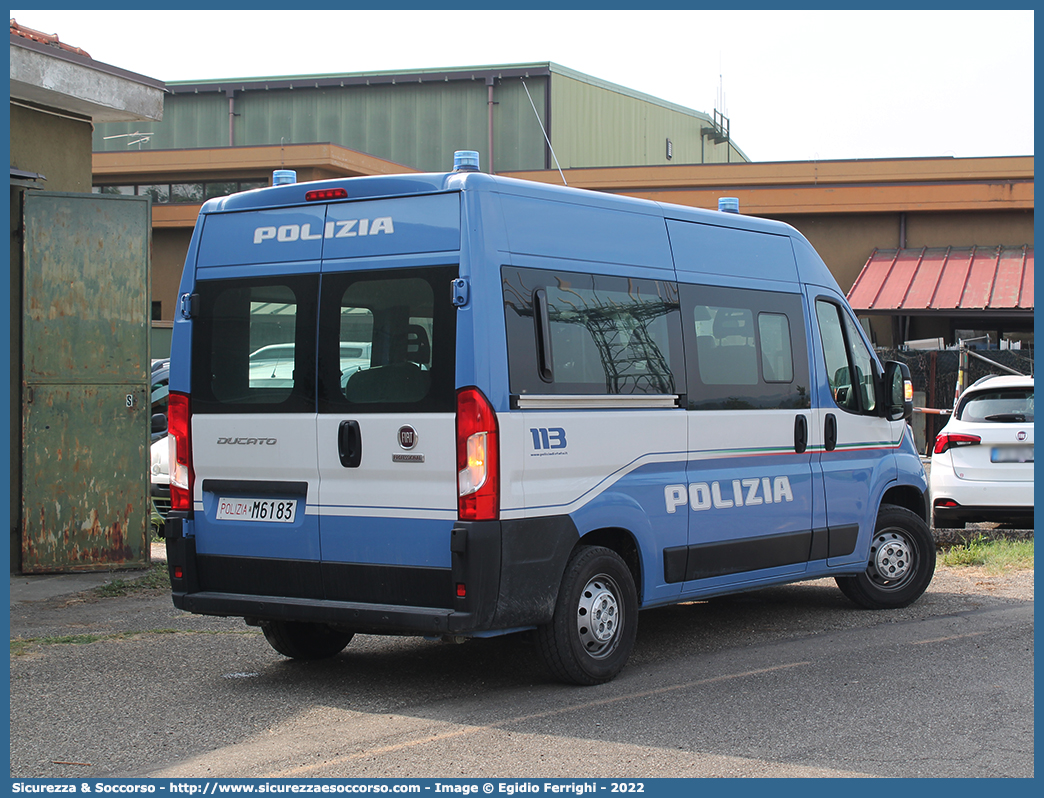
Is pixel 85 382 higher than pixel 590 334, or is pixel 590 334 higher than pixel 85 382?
pixel 590 334

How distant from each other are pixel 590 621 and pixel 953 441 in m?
6.31

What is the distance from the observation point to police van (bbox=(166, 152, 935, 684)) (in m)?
5.95

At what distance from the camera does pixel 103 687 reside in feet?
21.3

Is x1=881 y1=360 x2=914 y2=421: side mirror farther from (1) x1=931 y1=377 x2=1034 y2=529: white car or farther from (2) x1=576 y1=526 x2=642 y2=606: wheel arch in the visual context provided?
(1) x1=931 y1=377 x2=1034 y2=529: white car

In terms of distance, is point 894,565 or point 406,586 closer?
point 406,586

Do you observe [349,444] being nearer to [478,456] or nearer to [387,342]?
[387,342]

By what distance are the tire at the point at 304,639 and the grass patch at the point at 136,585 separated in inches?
98.4

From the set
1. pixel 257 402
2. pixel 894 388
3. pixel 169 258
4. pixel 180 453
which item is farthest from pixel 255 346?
pixel 169 258

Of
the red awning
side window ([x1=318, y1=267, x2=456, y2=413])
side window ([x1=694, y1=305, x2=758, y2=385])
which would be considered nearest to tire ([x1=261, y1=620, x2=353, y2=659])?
side window ([x1=318, y1=267, x2=456, y2=413])

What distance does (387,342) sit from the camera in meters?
6.16

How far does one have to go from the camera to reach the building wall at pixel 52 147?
34.2 feet

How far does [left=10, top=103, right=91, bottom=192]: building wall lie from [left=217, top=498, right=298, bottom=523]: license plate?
5.24 meters

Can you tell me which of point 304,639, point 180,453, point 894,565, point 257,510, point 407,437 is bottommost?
point 304,639

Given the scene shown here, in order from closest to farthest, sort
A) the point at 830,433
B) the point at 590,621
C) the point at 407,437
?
the point at 407,437, the point at 590,621, the point at 830,433
